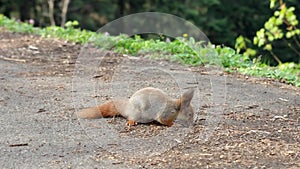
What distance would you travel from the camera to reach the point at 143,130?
3.43 meters

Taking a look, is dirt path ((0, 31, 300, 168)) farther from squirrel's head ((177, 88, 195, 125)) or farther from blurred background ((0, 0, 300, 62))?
blurred background ((0, 0, 300, 62))

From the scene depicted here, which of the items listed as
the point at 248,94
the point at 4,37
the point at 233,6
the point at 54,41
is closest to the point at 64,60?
the point at 54,41

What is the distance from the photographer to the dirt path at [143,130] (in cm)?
301

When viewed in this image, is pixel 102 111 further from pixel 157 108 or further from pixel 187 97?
pixel 187 97

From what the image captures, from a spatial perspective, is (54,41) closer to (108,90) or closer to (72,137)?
(108,90)

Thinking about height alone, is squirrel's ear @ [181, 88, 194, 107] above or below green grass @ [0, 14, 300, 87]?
above

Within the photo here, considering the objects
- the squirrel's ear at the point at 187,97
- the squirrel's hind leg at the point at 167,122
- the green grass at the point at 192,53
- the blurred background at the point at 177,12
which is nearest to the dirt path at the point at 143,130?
the squirrel's hind leg at the point at 167,122

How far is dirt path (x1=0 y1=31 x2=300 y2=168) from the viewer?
3008mm

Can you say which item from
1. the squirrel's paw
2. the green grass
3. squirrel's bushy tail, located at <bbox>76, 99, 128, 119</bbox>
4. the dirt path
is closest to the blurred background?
the green grass

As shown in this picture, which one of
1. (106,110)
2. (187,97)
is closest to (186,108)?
(187,97)

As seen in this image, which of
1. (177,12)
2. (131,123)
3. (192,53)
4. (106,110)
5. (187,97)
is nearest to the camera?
(187,97)

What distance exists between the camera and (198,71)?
534 centimetres

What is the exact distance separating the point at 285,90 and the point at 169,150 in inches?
74.9

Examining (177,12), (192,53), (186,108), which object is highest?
(186,108)
